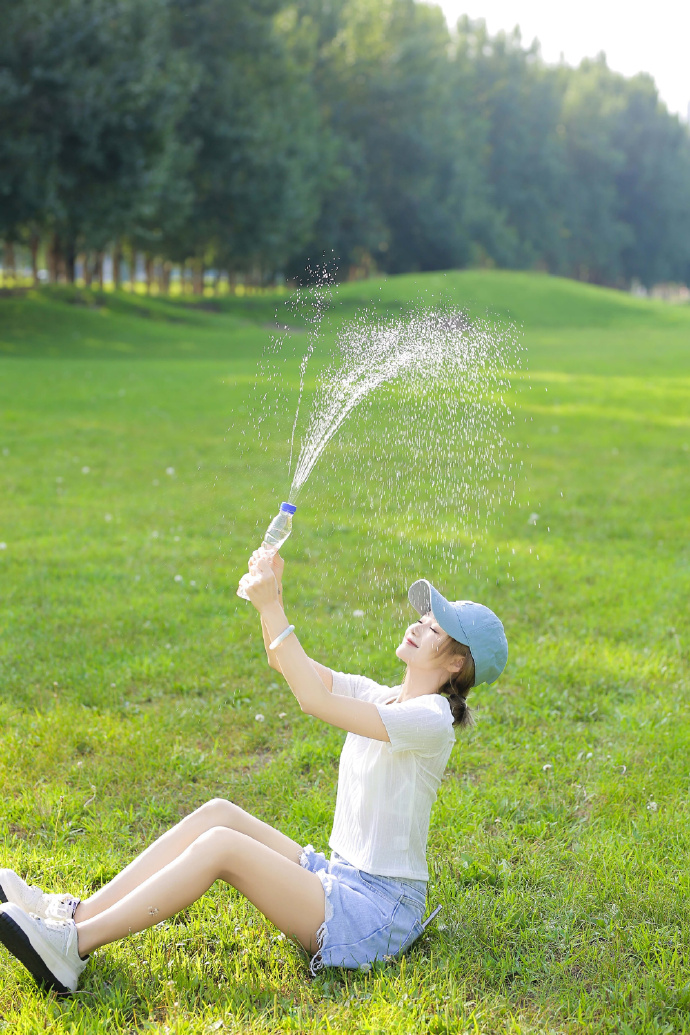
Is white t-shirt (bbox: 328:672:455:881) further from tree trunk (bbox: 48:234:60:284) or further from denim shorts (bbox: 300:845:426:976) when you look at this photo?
tree trunk (bbox: 48:234:60:284)

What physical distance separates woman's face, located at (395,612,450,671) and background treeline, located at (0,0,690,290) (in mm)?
20768

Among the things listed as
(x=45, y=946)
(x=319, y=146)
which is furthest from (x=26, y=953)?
(x=319, y=146)

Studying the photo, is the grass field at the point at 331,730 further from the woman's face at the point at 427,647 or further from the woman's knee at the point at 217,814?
the woman's face at the point at 427,647

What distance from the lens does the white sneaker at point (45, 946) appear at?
2668mm

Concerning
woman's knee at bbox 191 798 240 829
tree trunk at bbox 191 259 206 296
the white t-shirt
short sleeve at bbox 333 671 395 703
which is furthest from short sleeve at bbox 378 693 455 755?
tree trunk at bbox 191 259 206 296

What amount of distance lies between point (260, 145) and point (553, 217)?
33.6 m

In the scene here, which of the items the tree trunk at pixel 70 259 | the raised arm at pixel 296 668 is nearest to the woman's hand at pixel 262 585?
the raised arm at pixel 296 668

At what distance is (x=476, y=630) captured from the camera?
300 cm

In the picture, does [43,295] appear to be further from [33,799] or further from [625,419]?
[33,799]

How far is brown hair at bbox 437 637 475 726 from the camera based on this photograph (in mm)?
3061

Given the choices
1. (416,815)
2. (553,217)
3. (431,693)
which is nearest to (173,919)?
(416,815)

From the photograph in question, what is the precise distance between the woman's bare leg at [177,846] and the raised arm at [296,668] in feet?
1.56

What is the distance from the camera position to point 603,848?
3605 mm

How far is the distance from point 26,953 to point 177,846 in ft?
1.61
